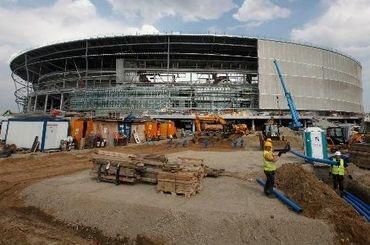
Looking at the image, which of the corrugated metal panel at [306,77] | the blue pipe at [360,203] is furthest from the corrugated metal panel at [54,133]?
the corrugated metal panel at [306,77]

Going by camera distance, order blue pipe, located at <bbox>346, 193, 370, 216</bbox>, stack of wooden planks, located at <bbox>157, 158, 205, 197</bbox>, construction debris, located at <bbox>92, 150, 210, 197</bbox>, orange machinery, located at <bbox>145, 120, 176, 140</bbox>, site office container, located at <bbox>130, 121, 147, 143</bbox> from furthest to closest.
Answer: orange machinery, located at <bbox>145, 120, 176, 140</bbox>
site office container, located at <bbox>130, 121, 147, 143</bbox>
blue pipe, located at <bbox>346, 193, 370, 216</bbox>
construction debris, located at <bbox>92, 150, 210, 197</bbox>
stack of wooden planks, located at <bbox>157, 158, 205, 197</bbox>

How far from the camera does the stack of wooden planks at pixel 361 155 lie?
1638 cm

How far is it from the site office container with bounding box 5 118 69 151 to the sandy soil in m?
14.3

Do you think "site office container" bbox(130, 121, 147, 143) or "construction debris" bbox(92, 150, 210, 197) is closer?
"construction debris" bbox(92, 150, 210, 197)

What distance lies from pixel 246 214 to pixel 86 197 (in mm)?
4755

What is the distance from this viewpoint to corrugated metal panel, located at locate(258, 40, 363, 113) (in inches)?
2611

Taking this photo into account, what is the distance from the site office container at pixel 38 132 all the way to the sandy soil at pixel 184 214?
14.3 meters

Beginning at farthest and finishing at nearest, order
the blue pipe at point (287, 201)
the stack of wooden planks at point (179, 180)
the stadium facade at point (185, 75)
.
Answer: the stadium facade at point (185, 75) < the stack of wooden planks at point (179, 180) < the blue pipe at point (287, 201)

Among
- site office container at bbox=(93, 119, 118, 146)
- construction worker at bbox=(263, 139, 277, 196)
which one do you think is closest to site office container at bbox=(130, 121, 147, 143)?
site office container at bbox=(93, 119, 118, 146)

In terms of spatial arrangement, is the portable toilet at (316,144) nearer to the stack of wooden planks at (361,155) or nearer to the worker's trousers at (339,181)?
the stack of wooden planks at (361,155)

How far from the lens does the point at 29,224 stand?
8.62 meters

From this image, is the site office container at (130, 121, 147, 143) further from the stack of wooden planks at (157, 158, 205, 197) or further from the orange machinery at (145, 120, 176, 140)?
the stack of wooden planks at (157, 158, 205, 197)

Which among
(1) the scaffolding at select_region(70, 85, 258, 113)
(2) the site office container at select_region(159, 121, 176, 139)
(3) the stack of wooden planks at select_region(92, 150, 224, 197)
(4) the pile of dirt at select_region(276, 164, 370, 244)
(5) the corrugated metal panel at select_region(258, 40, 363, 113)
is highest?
(5) the corrugated metal panel at select_region(258, 40, 363, 113)

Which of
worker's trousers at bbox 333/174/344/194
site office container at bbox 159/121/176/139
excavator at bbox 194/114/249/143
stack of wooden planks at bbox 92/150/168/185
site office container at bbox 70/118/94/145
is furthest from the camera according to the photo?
site office container at bbox 159/121/176/139
